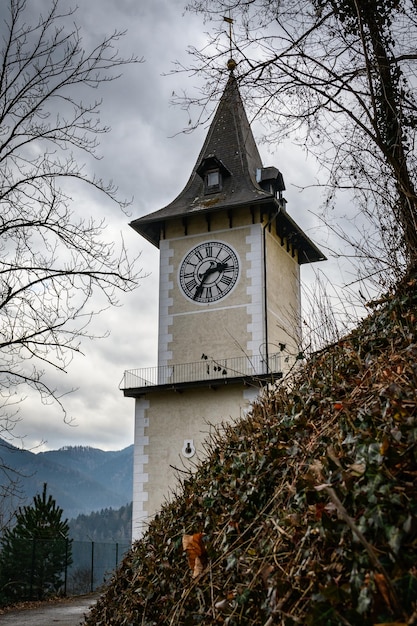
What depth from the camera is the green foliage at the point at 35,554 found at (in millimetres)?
18406

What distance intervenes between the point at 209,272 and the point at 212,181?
3.20 metres

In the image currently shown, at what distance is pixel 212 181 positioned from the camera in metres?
22.5

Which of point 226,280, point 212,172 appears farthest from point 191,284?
point 212,172

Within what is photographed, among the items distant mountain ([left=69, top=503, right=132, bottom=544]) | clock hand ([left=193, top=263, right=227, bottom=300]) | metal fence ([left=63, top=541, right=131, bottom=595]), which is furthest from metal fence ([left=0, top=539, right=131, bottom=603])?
distant mountain ([left=69, top=503, right=132, bottom=544])

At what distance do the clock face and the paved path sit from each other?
8.68 metres

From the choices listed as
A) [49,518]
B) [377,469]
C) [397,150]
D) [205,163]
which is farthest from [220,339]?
[377,469]

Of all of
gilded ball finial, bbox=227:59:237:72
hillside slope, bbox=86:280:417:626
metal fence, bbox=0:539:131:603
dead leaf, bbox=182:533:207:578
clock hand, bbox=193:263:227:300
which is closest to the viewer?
hillside slope, bbox=86:280:417:626

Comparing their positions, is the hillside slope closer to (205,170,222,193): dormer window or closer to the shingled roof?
the shingled roof

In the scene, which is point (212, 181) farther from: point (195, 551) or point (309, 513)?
point (309, 513)

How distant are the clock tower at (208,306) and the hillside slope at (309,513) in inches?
523

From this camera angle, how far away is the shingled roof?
825 inches

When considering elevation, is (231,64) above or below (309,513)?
above

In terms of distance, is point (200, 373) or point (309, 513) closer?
point (309, 513)

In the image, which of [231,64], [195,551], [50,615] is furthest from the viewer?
[50,615]
